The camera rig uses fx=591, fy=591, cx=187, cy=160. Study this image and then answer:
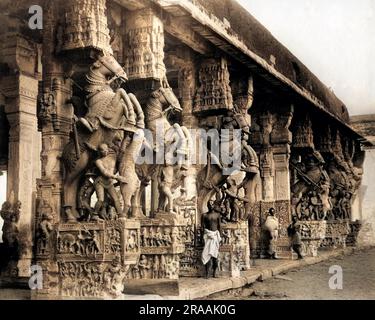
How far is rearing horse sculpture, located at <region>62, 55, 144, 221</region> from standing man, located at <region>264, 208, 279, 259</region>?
7.29 meters

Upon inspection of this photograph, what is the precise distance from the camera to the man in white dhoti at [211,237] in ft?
31.8

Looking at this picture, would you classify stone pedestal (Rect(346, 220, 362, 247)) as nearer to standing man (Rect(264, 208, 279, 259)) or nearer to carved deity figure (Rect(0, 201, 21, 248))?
standing man (Rect(264, 208, 279, 259))

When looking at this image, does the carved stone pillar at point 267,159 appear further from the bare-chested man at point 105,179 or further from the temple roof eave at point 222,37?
the bare-chested man at point 105,179

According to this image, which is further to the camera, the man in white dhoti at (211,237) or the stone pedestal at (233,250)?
the stone pedestal at (233,250)

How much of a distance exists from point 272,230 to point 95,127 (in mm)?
7679

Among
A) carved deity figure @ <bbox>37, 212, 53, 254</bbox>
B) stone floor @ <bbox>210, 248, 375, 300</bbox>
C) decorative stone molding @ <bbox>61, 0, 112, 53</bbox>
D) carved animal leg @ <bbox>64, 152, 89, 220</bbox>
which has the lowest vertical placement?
stone floor @ <bbox>210, 248, 375, 300</bbox>

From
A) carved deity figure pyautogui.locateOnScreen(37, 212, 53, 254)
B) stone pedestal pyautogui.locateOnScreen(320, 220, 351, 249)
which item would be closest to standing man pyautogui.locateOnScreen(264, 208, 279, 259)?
stone pedestal pyautogui.locateOnScreen(320, 220, 351, 249)

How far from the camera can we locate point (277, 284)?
10539 millimetres

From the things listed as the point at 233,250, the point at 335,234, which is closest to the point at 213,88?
the point at 233,250

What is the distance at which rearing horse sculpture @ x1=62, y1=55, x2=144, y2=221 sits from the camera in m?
6.84

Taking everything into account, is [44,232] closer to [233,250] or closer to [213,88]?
[233,250]

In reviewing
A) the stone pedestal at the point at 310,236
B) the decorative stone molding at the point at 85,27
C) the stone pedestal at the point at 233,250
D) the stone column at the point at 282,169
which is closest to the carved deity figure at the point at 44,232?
the decorative stone molding at the point at 85,27

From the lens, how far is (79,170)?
689 cm

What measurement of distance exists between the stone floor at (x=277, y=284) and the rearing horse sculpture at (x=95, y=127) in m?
1.48
